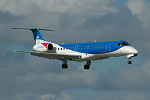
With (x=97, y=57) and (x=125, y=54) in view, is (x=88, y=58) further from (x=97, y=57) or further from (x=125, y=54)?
(x=125, y=54)

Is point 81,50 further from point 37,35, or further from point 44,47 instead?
point 37,35

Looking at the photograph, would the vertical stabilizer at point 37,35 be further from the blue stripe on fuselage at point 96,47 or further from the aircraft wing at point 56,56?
the blue stripe on fuselage at point 96,47

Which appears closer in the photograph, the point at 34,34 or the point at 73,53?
the point at 73,53

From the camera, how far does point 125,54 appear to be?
64.1m

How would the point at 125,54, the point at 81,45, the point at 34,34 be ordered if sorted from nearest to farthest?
the point at 125,54
the point at 81,45
the point at 34,34

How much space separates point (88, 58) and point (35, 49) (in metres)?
9.75

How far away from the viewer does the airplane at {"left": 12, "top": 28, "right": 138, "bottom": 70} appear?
64.6 meters

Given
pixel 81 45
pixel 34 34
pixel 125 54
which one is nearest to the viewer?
pixel 125 54

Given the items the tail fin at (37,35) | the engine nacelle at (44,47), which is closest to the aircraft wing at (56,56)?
the engine nacelle at (44,47)

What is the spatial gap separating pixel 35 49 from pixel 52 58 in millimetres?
3371

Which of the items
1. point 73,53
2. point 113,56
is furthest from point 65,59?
point 113,56

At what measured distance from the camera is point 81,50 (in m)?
68.5

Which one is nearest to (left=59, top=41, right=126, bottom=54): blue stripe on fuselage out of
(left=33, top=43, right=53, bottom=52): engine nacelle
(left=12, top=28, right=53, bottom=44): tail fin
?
(left=33, top=43, right=53, bottom=52): engine nacelle

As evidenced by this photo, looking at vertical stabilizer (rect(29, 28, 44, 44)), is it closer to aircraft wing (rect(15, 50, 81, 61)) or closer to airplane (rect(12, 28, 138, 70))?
airplane (rect(12, 28, 138, 70))
